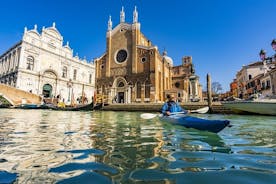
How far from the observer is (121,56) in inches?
1109

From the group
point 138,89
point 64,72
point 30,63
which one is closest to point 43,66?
point 30,63

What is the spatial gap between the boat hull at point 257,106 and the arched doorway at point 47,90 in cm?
3163

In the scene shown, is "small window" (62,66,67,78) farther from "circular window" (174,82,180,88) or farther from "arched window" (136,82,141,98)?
"circular window" (174,82,180,88)

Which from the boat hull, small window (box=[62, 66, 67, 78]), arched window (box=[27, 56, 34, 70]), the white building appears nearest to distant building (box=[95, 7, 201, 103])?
the white building

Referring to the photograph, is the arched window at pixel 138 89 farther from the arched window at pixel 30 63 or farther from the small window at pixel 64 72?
the arched window at pixel 30 63

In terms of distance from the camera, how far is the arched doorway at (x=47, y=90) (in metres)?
33.2

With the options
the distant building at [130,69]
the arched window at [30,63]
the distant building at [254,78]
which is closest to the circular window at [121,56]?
the distant building at [130,69]

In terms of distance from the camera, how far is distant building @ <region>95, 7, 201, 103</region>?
25.2m

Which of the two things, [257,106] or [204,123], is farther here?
[257,106]

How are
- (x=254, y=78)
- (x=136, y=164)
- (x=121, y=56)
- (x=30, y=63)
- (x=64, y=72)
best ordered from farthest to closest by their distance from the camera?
(x=64, y=72)
(x=30, y=63)
(x=254, y=78)
(x=121, y=56)
(x=136, y=164)

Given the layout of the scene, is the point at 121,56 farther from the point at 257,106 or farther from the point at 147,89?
the point at 257,106

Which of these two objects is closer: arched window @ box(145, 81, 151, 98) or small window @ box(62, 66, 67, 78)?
arched window @ box(145, 81, 151, 98)

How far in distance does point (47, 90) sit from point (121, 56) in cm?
1638

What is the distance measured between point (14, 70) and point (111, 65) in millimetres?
16918
